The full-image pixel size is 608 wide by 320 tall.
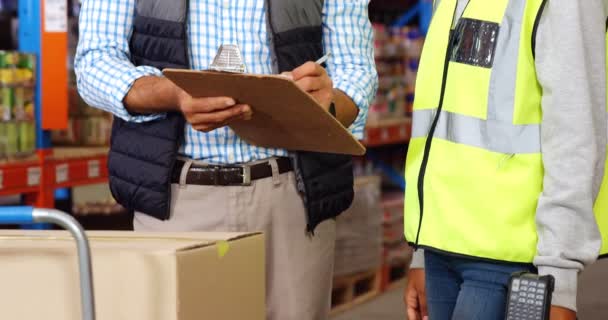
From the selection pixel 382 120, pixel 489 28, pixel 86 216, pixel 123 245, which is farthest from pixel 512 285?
pixel 382 120

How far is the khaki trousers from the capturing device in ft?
7.95

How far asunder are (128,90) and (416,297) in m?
0.81

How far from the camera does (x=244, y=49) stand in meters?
2.46

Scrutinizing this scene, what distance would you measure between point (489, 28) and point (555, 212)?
42cm

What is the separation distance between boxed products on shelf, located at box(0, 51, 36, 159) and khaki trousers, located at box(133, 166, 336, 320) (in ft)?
6.25

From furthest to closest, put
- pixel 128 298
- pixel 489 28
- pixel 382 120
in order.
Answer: pixel 382 120 → pixel 489 28 → pixel 128 298

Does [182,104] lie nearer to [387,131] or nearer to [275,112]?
[275,112]

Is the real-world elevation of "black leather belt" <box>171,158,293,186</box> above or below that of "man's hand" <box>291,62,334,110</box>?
below

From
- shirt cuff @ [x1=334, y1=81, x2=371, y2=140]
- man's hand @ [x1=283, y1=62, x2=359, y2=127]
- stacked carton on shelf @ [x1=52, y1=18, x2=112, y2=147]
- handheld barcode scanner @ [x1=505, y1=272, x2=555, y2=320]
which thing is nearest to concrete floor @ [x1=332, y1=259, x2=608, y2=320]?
stacked carton on shelf @ [x1=52, y1=18, x2=112, y2=147]

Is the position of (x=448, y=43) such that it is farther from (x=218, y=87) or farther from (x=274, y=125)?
(x=218, y=87)

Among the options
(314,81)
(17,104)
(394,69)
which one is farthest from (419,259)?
(394,69)

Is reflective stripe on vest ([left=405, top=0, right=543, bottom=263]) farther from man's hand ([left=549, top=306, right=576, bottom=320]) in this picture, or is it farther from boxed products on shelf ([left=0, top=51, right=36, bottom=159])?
boxed products on shelf ([left=0, top=51, right=36, bottom=159])

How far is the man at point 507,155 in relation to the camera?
201cm

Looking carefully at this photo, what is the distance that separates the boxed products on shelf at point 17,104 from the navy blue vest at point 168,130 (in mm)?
1842
